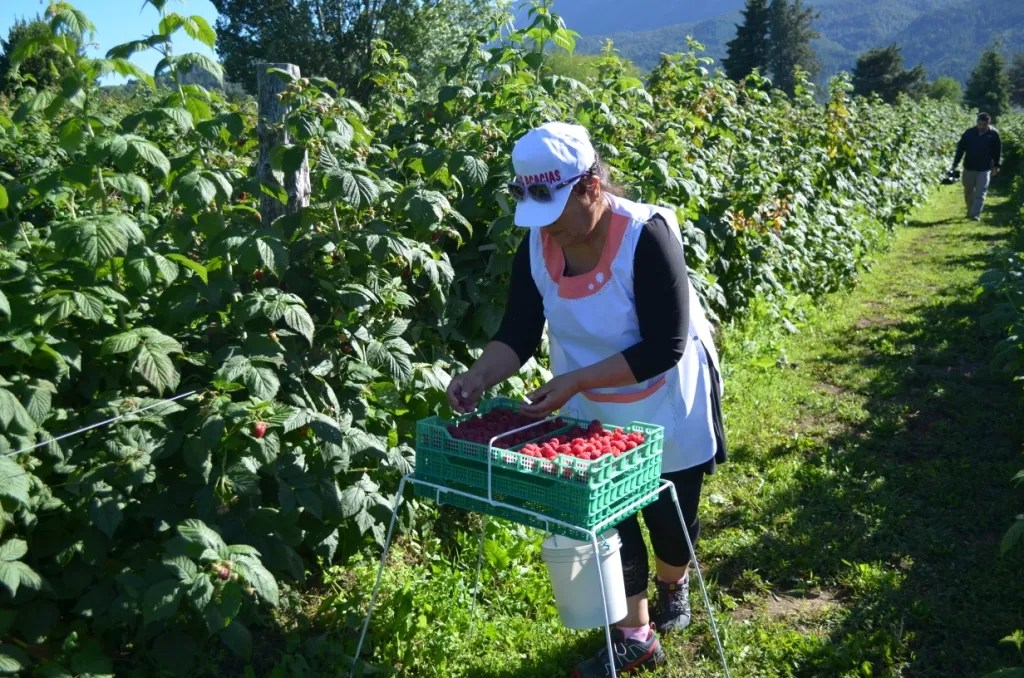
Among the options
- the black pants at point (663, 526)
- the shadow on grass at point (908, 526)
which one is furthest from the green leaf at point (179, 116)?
the shadow on grass at point (908, 526)

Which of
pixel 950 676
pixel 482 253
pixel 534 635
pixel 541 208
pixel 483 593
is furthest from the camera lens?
pixel 482 253

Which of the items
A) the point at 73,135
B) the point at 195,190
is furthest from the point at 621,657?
the point at 73,135

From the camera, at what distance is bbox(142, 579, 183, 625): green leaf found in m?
2.26

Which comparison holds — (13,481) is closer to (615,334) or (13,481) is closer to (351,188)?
(351,188)

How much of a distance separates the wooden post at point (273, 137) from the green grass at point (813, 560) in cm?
151

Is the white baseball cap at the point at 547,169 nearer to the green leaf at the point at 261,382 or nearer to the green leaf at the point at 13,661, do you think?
the green leaf at the point at 261,382

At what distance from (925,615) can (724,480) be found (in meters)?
1.39

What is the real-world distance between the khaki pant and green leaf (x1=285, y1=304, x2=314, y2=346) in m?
14.1

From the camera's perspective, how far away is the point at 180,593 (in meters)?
2.32

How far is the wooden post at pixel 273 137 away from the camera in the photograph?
3.57m

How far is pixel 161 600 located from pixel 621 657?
4.87ft

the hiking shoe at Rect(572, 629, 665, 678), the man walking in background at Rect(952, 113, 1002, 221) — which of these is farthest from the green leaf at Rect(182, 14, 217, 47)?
the man walking in background at Rect(952, 113, 1002, 221)

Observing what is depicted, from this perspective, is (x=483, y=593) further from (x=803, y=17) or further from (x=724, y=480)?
(x=803, y=17)

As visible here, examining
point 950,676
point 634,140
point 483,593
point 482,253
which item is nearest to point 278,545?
point 483,593
